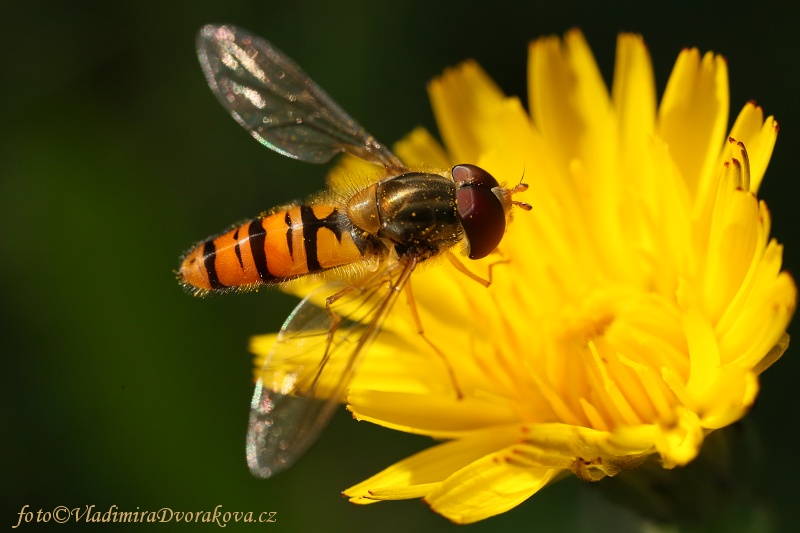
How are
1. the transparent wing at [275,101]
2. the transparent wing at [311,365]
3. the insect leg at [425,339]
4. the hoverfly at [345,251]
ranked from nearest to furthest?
1. the transparent wing at [311,365]
2. the hoverfly at [345,251]
3. the insect leg at [425,339]
4. the transparent wing at [275,101]

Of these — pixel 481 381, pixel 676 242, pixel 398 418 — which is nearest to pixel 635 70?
pixel 676 242

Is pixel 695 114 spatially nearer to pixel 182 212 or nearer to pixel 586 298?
pixel 586 298

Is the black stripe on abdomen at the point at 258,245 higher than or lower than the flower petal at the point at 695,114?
higher

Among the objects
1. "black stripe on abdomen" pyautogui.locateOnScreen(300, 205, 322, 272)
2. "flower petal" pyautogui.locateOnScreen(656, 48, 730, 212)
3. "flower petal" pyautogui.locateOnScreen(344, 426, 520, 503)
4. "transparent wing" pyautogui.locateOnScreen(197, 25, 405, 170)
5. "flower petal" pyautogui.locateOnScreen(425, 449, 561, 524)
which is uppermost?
"transparent wing" pyautogui.locateOnScreen(197, 25, 405, 170)

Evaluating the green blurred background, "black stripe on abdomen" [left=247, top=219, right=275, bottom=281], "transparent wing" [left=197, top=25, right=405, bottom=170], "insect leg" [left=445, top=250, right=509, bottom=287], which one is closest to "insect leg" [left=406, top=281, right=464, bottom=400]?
"insect leg" [left=445, top=250, right=509, bottom=287]

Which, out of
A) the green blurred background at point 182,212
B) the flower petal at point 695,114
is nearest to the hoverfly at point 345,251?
the flower petal at point 695,114

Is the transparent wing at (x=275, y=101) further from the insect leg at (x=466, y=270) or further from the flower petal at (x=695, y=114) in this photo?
the flower petal at (x=695, y=114)

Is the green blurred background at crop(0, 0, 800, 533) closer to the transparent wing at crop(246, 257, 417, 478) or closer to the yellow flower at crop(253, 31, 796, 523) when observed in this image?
the yellow flower at crop(253, 31, 796, 523)

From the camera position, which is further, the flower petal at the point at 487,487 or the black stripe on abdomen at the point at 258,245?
the black stripe on abdomen at the point at 258,245
